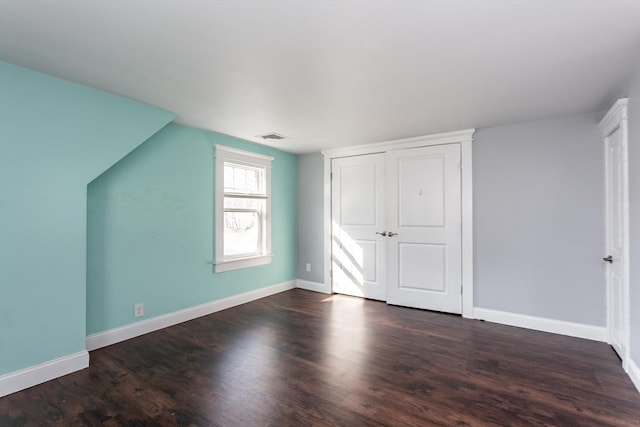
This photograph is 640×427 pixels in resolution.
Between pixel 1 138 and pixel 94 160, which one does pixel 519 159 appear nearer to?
pixel 94 160

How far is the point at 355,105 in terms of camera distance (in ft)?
9.55

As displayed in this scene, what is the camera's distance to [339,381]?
2.29 metres

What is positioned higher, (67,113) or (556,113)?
(556,113)

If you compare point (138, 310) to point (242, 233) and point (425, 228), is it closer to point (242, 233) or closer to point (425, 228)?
point (242, 233)

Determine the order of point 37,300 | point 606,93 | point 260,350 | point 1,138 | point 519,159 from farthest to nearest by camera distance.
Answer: point 519,159
point 260,350
point 606,93
point 37,300
point 1,138

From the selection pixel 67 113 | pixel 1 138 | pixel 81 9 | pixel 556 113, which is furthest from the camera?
pixel 556 113

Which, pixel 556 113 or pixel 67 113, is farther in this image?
pixel 556 113

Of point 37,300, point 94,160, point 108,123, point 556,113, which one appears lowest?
point 37,300

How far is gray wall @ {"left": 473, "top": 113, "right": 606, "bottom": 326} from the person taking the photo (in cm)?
312

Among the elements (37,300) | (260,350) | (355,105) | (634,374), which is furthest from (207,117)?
(634,374)

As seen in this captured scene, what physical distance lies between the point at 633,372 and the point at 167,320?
4.20m

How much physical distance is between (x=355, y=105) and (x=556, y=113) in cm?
211

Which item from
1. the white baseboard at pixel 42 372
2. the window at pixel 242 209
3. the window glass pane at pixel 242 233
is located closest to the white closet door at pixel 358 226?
the window at pixel 242 209

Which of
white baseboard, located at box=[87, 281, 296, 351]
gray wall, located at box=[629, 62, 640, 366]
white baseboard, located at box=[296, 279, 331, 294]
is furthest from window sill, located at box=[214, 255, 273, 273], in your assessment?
gray wall, located at box=[629, 62, 640, 366]
